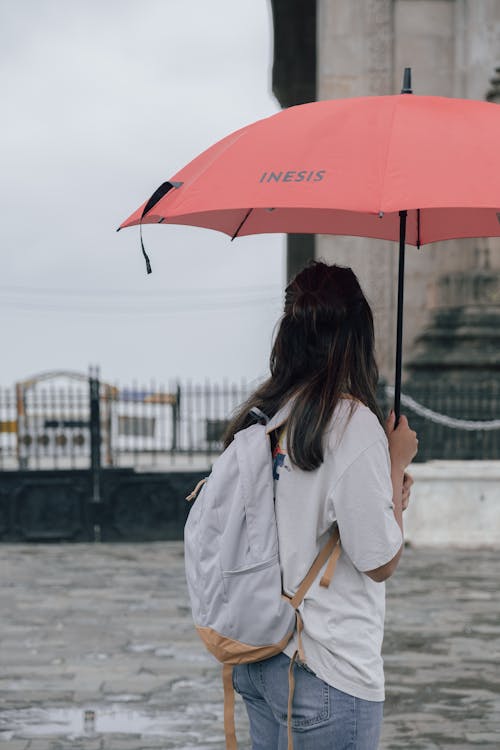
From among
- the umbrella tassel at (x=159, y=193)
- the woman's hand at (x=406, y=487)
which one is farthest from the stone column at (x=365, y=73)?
the woman's hand at (x=406, y=487)

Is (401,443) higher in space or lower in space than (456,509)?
higher

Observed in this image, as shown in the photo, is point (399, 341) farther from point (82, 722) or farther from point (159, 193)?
point (82, 722)

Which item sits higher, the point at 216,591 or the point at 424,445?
the point at 216,591

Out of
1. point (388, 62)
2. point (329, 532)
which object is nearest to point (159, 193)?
point (329, 532)

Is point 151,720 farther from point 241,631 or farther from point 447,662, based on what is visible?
point 241,631

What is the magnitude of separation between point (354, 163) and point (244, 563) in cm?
119

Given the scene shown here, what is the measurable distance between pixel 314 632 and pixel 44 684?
14.8ft

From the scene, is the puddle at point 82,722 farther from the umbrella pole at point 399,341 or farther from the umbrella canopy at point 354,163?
the umbrella canopy at point 354,163

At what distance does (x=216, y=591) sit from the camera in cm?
272

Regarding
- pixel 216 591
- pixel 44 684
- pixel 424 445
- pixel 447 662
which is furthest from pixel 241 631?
pixel 424 445

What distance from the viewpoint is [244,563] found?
2.68 metres

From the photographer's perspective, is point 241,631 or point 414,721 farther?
point 414,721

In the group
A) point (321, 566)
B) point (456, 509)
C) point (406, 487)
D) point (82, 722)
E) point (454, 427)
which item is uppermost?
point (406, 487)

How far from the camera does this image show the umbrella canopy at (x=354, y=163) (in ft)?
10.0
